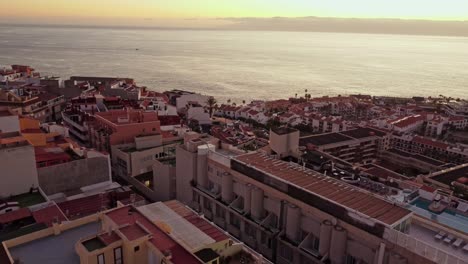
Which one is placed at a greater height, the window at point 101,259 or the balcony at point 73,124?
the window at point 101,259

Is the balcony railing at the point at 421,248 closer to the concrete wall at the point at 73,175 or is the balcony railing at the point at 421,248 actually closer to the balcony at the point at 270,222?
the balcony at the point at 270,222

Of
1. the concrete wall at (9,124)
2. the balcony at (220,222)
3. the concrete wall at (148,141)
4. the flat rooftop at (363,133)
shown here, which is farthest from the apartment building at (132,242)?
the flat rooftop at (363,133)

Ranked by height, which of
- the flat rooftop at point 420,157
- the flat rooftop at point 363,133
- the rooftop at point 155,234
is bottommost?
the flat rooftop at point 420,157

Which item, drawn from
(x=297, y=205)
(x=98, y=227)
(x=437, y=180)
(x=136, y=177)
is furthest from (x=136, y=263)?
(x=437, y=180)

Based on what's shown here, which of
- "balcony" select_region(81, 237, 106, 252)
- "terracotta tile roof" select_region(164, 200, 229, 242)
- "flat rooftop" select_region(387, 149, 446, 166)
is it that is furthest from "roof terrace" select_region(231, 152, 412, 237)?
"flat rooftop" select_region(387, 149, 446, 166)

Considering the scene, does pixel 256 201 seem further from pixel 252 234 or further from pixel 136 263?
pixel 136 263

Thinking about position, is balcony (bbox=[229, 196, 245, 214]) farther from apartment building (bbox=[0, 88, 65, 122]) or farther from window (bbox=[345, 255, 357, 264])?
apartment building (bbox=[0, 88, 65, 122])
